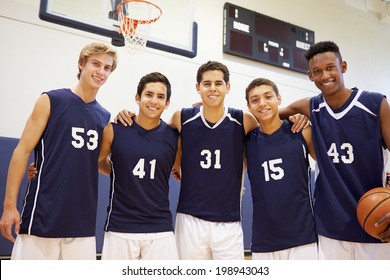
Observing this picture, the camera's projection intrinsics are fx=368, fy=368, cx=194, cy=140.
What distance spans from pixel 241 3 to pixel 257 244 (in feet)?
15.8

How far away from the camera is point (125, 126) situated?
8.26ft

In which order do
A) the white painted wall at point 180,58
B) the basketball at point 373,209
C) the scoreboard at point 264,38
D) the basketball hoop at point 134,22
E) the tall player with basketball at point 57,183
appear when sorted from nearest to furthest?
the basketball at point 373,209
the tall player with basketball at point 57,183
the basketball hoop at point 134,22
the white painted wall at point 180,58
the scoreboard at point 264,38

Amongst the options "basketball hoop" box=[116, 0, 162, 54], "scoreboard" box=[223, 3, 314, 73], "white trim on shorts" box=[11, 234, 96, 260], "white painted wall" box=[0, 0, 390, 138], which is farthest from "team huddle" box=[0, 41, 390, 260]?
"scoreboard" box=[223, 3, 314, 73]

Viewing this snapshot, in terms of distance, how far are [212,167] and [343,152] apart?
83cm

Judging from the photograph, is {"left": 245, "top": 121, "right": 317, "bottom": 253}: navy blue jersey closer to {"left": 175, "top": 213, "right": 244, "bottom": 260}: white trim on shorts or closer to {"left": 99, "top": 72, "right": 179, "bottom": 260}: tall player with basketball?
{"left": 175, "top": 213, "right": 244, "bottom": 260}: white trim on shorts

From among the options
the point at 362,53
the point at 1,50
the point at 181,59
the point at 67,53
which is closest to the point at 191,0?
the point at 181,59

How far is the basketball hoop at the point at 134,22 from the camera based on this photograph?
12.8 ft

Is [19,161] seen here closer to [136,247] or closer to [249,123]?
[136,247]

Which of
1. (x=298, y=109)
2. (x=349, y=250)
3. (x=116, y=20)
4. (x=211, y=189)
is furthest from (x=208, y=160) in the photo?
(x=116, y=20)

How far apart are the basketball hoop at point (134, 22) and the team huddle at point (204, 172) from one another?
1451 millimetres

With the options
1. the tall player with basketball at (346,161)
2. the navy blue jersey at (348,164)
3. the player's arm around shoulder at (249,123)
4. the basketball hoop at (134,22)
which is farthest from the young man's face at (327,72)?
the basketball hoop at (134,22)

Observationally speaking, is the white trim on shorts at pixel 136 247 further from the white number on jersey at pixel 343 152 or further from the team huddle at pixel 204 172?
the white number on jersey at pixel 343 152

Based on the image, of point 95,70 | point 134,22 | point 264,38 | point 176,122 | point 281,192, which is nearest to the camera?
point 281,192

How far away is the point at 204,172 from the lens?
8.11 feet
